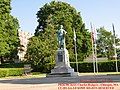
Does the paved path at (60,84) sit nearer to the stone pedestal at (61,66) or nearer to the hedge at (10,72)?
the stone pedestal at (61,66)

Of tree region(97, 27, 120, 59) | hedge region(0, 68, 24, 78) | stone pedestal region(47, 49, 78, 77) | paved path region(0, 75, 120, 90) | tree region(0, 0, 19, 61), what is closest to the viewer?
paved path region(0, 75, 120, 90)

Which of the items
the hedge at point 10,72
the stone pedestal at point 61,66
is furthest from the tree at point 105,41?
→ the stone pedestal at point 61,66

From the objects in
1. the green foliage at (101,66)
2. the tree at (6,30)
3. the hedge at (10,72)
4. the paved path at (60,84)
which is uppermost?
the tree at (6,30)

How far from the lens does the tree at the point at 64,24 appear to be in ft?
214

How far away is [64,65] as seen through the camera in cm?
3991

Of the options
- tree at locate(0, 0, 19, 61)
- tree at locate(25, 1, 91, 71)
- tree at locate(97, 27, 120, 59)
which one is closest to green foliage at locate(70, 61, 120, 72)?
tree at locate(25, 1, 91, 71)

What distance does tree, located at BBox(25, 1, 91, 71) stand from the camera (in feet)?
214

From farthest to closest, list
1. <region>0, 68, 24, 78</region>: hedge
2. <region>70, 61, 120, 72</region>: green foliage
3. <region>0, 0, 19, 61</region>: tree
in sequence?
<region>0, 0, 19, 61</region>: tree < <region>70, 61, 120, 72</region>: green foliage < <region>0, 68, 24, 78</region>: hedge

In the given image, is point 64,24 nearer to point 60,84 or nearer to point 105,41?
point 105,41

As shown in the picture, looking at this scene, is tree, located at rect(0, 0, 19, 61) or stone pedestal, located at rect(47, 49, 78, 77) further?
tree, located at rect(0, 0, 19, 61)

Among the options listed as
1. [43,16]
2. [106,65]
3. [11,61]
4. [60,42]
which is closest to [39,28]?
[43,16]

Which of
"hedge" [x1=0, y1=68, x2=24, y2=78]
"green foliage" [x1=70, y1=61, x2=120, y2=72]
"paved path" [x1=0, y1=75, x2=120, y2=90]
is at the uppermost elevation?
"green foliage" [x1=70, y1=61, x2=120, y2=72]

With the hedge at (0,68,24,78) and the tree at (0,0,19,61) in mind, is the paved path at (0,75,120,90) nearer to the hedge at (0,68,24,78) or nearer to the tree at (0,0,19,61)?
the hedge at (0,68,24,78)

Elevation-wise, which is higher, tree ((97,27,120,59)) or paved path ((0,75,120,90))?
tree ((97,27,120,59))
